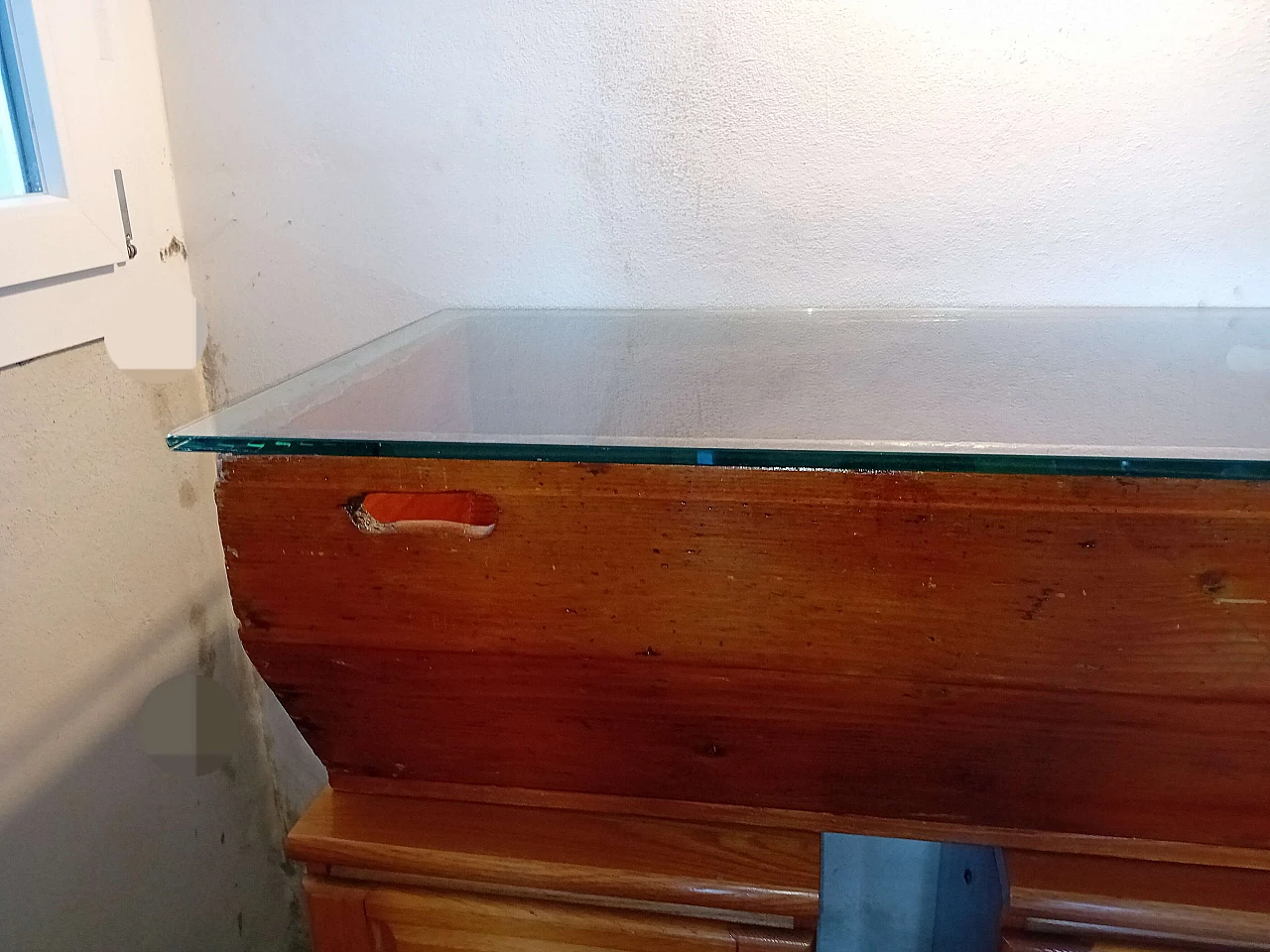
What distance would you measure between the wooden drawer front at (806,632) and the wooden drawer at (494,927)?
7 cm

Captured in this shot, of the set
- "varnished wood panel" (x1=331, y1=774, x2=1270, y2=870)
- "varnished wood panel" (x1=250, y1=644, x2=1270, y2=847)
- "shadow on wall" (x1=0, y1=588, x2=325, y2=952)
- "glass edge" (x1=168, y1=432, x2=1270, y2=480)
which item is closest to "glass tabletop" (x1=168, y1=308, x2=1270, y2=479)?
"glass edge" (x1=168, y1=432, x2=1270, y2=480)

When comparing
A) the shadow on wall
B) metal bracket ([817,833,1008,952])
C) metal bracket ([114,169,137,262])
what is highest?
metal bracket ([114,169,137,262])

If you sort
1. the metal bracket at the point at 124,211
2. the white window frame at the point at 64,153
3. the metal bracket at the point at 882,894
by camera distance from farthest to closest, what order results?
the metal bracket at the point at 882,894 → the metal bracket at the point at 124,211 → the white window frame at the point at 64,153

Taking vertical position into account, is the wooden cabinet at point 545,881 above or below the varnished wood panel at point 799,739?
below

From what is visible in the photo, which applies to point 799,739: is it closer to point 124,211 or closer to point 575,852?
point 575,852

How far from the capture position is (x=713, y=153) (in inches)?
30.5

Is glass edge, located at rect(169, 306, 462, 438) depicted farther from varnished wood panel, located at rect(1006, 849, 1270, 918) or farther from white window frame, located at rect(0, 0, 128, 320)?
varnished wood panel, located at rect(1006, 849, 1270, 918)

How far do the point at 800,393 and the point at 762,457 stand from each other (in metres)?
0.16

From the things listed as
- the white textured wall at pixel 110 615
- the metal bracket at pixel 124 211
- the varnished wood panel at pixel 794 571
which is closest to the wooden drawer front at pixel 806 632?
the varnished wood panel at pixel 794 571

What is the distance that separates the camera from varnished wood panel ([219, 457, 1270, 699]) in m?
0.42

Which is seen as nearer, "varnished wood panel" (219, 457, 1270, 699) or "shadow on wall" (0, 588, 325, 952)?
"varnished wood panel" (219, 457, 1270, 699)

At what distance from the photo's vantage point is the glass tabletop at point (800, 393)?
0.43 metres

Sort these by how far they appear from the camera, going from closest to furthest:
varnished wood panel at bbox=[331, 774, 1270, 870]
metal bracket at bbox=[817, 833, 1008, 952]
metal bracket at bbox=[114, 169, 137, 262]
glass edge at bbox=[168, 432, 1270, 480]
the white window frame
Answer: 1. glass edge at bbox=[168, 432, 1270, 480]
2. varnished wood panel at bbox=[331, 774, 1270, 870]
3. the white window frame
4. metal bracket at bbox=[114, 169, 137, 262]
5. metal bracket at bbox=[817, 833, 1008, 952]

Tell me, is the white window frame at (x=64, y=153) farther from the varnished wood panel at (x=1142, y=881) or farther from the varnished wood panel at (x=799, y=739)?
the varnished wood panel at (x=1142, y=881)
